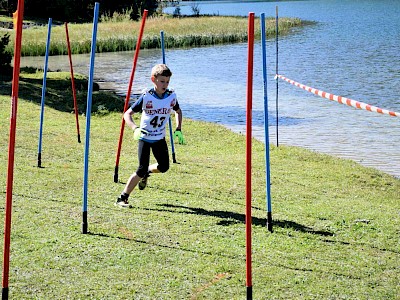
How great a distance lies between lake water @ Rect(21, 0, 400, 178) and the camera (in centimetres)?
1599

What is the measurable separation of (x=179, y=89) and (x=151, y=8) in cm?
4016

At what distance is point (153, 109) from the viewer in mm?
8086

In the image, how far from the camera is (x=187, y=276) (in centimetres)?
608

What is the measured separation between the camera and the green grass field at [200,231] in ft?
19.5

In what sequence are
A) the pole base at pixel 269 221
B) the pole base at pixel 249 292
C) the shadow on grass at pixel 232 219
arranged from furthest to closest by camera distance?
the shadow on grass at pixel 232 219, the pole base at pixel 269 221, the pole base at pixel 249 292

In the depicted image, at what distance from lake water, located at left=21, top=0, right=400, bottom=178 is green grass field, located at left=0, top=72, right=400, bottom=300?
354 centimetres

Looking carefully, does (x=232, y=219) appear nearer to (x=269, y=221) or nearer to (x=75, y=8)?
(x=269, y=221)

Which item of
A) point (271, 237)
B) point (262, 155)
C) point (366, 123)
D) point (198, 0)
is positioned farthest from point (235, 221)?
point (198, 0)

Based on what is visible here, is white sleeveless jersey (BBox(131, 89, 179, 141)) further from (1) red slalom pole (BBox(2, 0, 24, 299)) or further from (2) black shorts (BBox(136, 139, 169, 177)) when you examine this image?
(1) red slalom pole (BBox(2, 0, 24, 299))

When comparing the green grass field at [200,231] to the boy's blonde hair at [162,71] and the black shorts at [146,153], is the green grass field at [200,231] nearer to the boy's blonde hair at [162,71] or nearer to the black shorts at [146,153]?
the black shorts at [146,153]

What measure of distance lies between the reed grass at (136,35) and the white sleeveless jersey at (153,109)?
100ft

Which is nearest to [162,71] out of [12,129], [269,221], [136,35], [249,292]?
[269,221]

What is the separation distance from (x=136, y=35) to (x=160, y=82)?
35.8 meters

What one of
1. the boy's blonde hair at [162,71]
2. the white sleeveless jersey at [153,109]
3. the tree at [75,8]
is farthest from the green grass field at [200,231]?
the tree at [75,8]
